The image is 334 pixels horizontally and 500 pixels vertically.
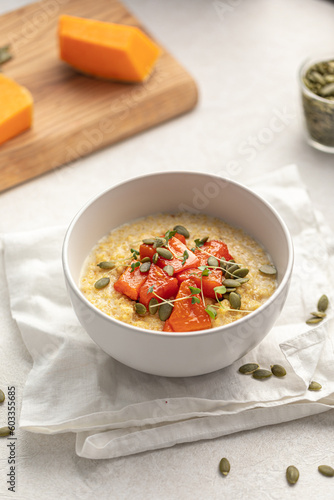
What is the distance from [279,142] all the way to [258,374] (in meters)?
1.34

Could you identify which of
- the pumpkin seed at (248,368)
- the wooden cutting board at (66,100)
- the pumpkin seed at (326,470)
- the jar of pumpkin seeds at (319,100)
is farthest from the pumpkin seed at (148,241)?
the jar of pumpkin seeds at (319,100)

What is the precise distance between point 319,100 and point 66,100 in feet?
3.74

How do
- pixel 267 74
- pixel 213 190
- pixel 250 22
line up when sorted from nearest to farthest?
pixel 213 190 → pixel 267 74 → pixel 250 22

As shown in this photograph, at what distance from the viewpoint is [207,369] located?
1691mm

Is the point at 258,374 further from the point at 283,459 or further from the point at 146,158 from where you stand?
the point at 146,158

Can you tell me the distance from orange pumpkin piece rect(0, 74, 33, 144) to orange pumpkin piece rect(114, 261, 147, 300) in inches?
43.0

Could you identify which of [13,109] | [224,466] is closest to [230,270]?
[224,466]

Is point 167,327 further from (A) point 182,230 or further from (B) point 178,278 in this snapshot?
(A) point 182,230

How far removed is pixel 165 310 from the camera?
1713 millimetres

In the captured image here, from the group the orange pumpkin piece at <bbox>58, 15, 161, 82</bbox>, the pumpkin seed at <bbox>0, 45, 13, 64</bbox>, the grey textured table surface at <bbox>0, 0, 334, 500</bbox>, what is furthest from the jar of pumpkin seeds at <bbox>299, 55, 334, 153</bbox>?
the pumpkin seed at <bbox>0, 45, 13, 64</bbox>

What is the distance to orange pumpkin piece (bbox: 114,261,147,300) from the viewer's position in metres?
Result: 1.77

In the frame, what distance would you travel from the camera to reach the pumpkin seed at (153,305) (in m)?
1.72

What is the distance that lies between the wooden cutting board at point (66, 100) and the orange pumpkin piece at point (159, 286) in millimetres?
1095

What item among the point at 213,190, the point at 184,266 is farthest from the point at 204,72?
the point at 184,266
